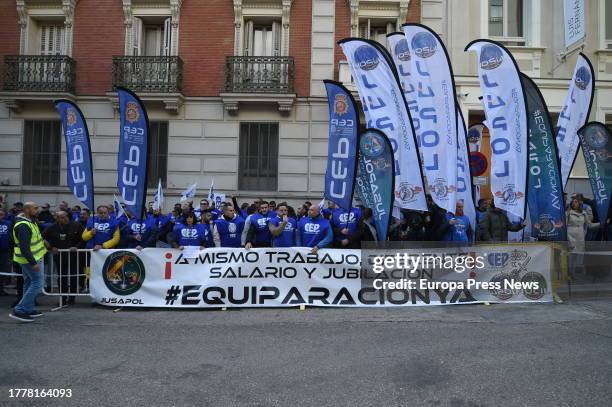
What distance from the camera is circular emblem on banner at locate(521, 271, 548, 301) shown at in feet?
29.0

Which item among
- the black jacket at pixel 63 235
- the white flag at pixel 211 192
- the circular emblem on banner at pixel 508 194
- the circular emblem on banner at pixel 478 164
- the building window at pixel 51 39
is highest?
the building window at pixel 51 39

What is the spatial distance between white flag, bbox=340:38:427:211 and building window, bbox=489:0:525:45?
9199 mm

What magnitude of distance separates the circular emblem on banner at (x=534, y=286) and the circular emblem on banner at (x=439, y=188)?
6.75 feet

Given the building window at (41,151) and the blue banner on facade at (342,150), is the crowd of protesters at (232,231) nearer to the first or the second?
the blue banner on facade at (342,150)

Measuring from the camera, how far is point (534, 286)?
8.88m

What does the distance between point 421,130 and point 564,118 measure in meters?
3.28

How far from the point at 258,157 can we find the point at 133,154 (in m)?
7.97

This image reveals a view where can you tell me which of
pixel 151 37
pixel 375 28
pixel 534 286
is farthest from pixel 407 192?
pixel 151 37

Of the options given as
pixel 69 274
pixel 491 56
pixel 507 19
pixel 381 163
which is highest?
pixel 507 19

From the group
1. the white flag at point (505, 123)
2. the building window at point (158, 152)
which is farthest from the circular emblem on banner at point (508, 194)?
the building window at point (158, 152)

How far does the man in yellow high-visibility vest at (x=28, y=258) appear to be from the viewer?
25.8ft

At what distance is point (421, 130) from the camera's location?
10.1 meters

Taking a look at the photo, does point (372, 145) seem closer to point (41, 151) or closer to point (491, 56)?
point (491, 56)

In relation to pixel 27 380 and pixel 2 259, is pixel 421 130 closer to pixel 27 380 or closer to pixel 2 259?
pixel 27 380
